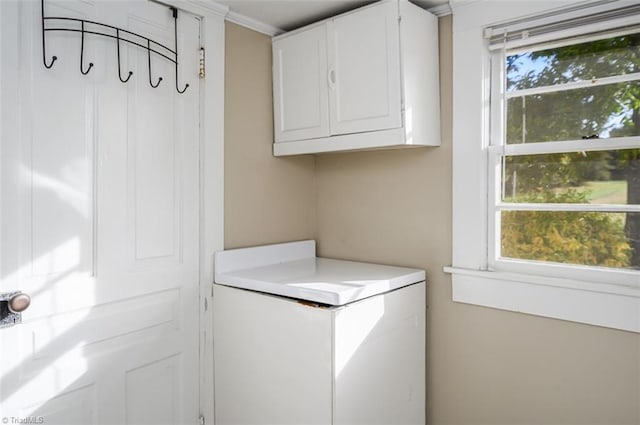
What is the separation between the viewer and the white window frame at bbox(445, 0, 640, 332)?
68.9 inches

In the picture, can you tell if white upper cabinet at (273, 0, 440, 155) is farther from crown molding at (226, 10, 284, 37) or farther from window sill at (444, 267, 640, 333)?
window sill at (444, 267, 640, 333)

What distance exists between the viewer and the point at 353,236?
2.41 metres

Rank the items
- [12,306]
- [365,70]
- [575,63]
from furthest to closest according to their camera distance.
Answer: [365,70] → [575,63] → [12,306]

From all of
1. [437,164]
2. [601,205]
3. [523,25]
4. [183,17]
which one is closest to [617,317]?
[601,205]

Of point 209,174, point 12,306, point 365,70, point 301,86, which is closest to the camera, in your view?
point 12,306

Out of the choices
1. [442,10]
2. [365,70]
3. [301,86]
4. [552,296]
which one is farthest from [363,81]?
[552,296]

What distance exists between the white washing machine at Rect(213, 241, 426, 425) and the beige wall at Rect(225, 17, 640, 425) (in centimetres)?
11

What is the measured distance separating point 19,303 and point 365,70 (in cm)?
153

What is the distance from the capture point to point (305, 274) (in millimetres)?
2016

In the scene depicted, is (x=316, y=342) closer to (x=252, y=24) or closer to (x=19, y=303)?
(x=19, y=303)

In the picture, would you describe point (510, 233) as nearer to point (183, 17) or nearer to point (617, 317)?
point (617, 317)

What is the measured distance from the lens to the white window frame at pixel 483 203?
1751mm

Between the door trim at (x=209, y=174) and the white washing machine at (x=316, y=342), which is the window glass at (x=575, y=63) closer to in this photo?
the white washing machine at (x=316, y=342)

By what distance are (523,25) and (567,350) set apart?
129 centimetres
